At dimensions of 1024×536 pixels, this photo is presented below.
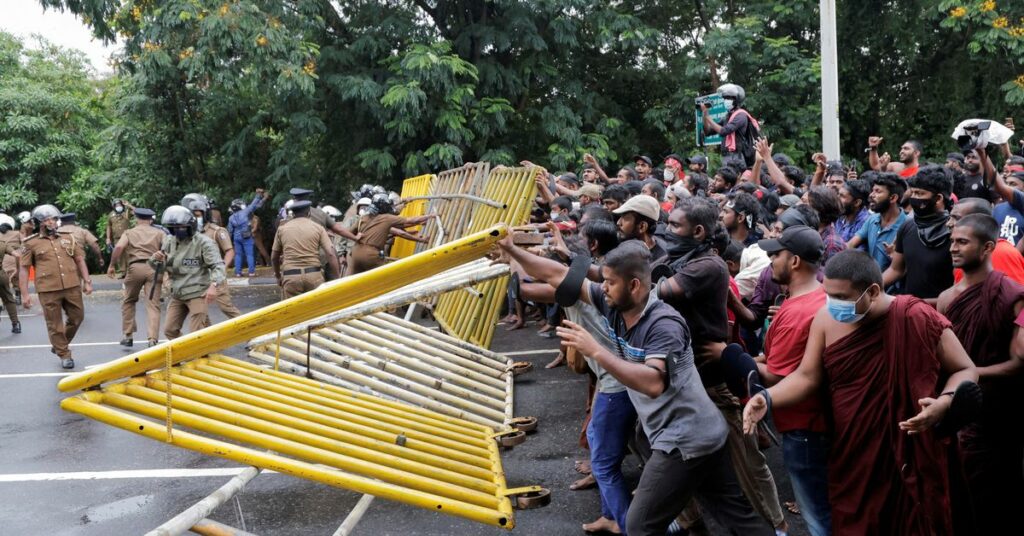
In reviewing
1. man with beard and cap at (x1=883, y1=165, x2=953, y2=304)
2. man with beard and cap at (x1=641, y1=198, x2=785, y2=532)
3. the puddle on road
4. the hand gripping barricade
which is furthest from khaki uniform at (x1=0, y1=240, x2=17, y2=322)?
man with beard and cap at (x1=883, y1=165, x2=953, y2=304)

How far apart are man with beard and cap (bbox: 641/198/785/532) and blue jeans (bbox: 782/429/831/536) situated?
0.60m

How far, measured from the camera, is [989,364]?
3.74m

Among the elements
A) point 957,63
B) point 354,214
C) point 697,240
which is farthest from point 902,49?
point 697,240

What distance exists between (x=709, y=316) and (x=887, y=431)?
121 cm

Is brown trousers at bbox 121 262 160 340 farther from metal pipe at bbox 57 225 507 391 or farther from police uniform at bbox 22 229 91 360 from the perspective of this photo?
metal pipe at bbox 57 225 507 391

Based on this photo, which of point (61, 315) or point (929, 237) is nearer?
point (929, 237)

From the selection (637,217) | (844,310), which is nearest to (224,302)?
(637,217)

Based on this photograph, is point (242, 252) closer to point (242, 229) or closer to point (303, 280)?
point (242, 229)

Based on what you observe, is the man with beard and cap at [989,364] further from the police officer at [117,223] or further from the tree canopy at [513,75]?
the police officer at [117,223]

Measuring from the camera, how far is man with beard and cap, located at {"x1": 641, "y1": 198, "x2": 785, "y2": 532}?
169 inches

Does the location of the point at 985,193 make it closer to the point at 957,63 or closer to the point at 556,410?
the point at 556,410

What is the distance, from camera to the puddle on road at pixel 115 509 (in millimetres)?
5297

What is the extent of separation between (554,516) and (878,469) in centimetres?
218

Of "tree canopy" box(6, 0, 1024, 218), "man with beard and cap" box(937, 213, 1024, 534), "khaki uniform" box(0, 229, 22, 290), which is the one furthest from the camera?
"tree canopy" box(6, 0, 1024, 218)
